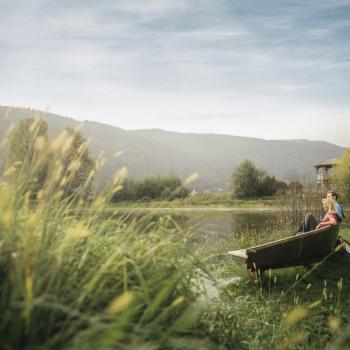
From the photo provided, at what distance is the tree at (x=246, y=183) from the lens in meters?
49.4

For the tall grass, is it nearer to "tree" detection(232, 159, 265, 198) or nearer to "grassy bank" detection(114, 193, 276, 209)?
"grassy bank" detection(114, 193, 276, 209)

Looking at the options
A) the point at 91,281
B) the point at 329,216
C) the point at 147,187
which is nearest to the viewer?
the point at 91,281

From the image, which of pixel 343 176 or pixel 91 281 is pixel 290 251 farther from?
pixel 343 176

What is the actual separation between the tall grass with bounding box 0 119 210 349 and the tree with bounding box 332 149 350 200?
38.3m

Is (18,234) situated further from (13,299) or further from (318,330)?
(318,330)

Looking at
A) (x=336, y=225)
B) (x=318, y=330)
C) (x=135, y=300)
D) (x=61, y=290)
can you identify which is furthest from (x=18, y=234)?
(x=336, y=225)

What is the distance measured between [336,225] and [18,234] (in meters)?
6.54

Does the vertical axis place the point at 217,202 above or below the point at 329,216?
below

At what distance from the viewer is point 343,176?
39.2 meters

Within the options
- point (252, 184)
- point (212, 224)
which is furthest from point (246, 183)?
point (212, 224)

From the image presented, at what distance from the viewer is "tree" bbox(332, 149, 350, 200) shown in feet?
125

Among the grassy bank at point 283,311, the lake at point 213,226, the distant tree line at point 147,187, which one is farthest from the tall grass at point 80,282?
the distant tree line at point 147,187

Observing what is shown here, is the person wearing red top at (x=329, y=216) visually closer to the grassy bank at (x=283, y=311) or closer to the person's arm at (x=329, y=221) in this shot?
A: the person's arm at (x=329, y=221)

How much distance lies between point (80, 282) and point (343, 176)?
132 ft
